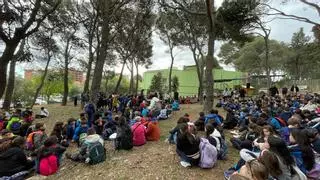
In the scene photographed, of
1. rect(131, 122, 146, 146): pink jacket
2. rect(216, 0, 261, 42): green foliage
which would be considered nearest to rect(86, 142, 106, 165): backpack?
rect(131, 122, 146, 146): pink jacket

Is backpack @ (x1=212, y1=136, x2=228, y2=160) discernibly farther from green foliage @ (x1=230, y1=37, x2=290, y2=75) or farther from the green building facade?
green foliage @ (x1=230, y1=37, x2=290, y2=75)

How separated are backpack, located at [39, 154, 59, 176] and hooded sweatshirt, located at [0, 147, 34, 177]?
389mm

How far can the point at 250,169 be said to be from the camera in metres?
3.57

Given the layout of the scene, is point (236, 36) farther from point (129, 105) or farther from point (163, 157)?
point (163, 157)

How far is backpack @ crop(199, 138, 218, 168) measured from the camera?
5.80m

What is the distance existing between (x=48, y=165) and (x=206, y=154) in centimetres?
380

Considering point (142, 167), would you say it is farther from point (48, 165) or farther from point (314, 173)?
point (314, 173)

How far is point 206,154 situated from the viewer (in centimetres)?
583

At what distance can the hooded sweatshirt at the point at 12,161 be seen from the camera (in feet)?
19.1

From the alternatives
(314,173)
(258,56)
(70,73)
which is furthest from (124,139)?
(70,73)

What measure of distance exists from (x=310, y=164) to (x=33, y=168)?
618 centimetres

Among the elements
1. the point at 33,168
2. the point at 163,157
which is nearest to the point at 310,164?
the point at 163,157

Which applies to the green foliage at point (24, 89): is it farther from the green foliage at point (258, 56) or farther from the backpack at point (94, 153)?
the backpack at point (94, 153)

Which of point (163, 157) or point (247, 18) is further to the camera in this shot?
point (247, 18)
